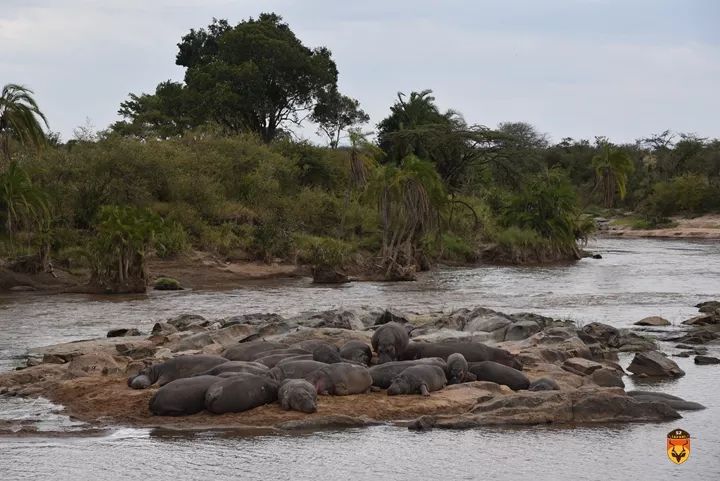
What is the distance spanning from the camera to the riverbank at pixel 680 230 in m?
70.7

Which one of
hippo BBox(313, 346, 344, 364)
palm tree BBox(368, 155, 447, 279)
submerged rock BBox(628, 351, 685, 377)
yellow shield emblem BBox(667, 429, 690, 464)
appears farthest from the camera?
palm tree BBox(368, 155, 447, 279)

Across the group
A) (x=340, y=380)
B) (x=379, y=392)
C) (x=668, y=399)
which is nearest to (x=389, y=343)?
(x=379, y=392)

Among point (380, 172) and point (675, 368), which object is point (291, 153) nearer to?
point (380, 172)

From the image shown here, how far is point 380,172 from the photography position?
40.8m

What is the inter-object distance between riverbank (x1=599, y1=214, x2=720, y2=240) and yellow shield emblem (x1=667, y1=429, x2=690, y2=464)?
196 ft

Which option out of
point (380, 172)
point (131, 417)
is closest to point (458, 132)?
point (380, 172)

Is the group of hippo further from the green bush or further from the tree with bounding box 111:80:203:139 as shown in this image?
the green bush

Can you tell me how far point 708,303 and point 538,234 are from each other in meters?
23.4

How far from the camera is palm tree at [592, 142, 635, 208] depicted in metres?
78.2

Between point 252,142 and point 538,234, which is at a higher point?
point 252,142

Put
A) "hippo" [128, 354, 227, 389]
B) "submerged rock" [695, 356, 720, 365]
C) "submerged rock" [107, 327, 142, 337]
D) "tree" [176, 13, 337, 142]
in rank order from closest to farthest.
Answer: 1. "hippo" [128, 354, 227, 389]
2. "submerged rock" [695, 356, 720, 365]
3. "submerged rock" [107, 327, 142, 337]
4. "tree" [176, 13, 337, 142]

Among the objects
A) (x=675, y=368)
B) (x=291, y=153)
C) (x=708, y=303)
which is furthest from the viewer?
(x=291, y=153)

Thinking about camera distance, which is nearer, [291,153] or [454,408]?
[454,408]

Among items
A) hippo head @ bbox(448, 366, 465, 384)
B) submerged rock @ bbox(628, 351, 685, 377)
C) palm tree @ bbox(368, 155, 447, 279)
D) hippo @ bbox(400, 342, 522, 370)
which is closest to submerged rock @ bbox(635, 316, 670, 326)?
submerged rock @ bbox(628, 351, 685, 377)
